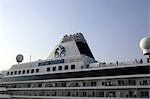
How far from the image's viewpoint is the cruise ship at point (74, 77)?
42.8 m

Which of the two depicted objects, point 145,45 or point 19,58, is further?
point 19,58

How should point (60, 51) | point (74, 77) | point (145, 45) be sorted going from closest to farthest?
point (145, 45)
point (74, 77)
point (60, 51)

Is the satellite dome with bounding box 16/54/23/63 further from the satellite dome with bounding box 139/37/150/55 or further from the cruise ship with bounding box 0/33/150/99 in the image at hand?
the satellite dome with bounding box 139/37/150/55

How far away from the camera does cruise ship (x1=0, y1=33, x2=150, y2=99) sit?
140 ft

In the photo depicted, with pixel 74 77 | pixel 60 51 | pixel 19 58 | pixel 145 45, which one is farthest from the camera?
pixel 19 58

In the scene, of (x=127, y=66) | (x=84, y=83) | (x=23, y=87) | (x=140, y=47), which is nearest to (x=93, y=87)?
(x=84, y=83)

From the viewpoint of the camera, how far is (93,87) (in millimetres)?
47625

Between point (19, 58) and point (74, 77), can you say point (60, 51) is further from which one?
point (19, 58)

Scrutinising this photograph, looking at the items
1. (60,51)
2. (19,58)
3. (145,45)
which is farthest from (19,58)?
(145,45)

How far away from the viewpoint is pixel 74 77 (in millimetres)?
51250

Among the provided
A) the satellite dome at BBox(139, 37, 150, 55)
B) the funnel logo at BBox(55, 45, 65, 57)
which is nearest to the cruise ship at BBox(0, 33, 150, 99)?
the funnel logo at BBox(55, 45, 65, 57)

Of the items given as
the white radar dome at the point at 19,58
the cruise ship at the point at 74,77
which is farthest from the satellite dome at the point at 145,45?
the white radar dome at the point at 19,58

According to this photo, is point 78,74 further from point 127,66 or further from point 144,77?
point 144,77

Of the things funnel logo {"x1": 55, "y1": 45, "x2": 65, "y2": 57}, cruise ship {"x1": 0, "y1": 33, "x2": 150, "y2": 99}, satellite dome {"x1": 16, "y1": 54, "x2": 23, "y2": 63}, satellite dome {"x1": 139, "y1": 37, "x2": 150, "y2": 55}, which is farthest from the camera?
satellite dome {"x1": 16, "y1": 54, "x2": 23, "y2": 63}
